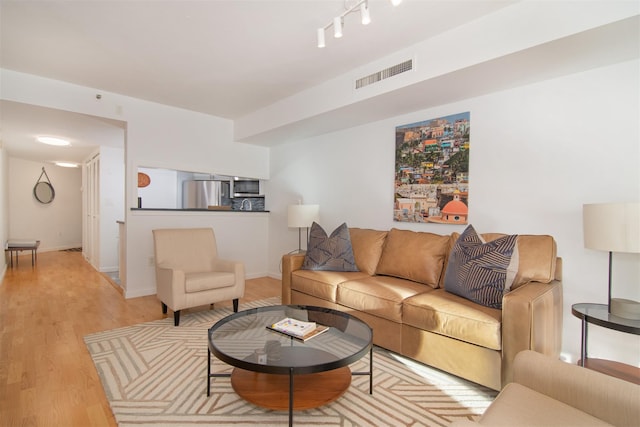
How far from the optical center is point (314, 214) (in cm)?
416

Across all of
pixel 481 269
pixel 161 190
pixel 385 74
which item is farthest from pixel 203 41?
pixel 161 190

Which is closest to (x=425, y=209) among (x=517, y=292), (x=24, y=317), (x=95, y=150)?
(x=517, y=292)

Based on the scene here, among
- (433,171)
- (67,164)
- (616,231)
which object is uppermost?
(67,164)

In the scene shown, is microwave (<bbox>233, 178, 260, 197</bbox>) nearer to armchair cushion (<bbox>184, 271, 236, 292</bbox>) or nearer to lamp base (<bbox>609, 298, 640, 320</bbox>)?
armchair cushion (<bbox>184, 271, 236, 292</bbox>)

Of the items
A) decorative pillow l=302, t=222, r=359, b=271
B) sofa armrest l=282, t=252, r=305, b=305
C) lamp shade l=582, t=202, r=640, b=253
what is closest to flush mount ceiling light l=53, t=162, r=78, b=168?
sofa armrest l=282, t=252, r=305, b=305

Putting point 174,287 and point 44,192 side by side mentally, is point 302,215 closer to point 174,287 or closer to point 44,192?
point 174,287

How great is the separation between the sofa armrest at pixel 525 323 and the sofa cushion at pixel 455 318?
0.07 meters

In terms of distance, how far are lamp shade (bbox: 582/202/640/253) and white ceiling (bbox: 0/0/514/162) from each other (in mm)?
1453

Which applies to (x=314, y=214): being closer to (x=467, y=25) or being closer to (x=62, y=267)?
(x=467, y=25)

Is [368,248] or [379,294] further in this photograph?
[368,248]

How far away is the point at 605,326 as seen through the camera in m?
1.80

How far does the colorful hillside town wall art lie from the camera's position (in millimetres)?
3002

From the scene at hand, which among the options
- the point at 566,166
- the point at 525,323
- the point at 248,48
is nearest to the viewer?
the point at 525,323

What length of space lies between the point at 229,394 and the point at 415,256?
70.8 inches
